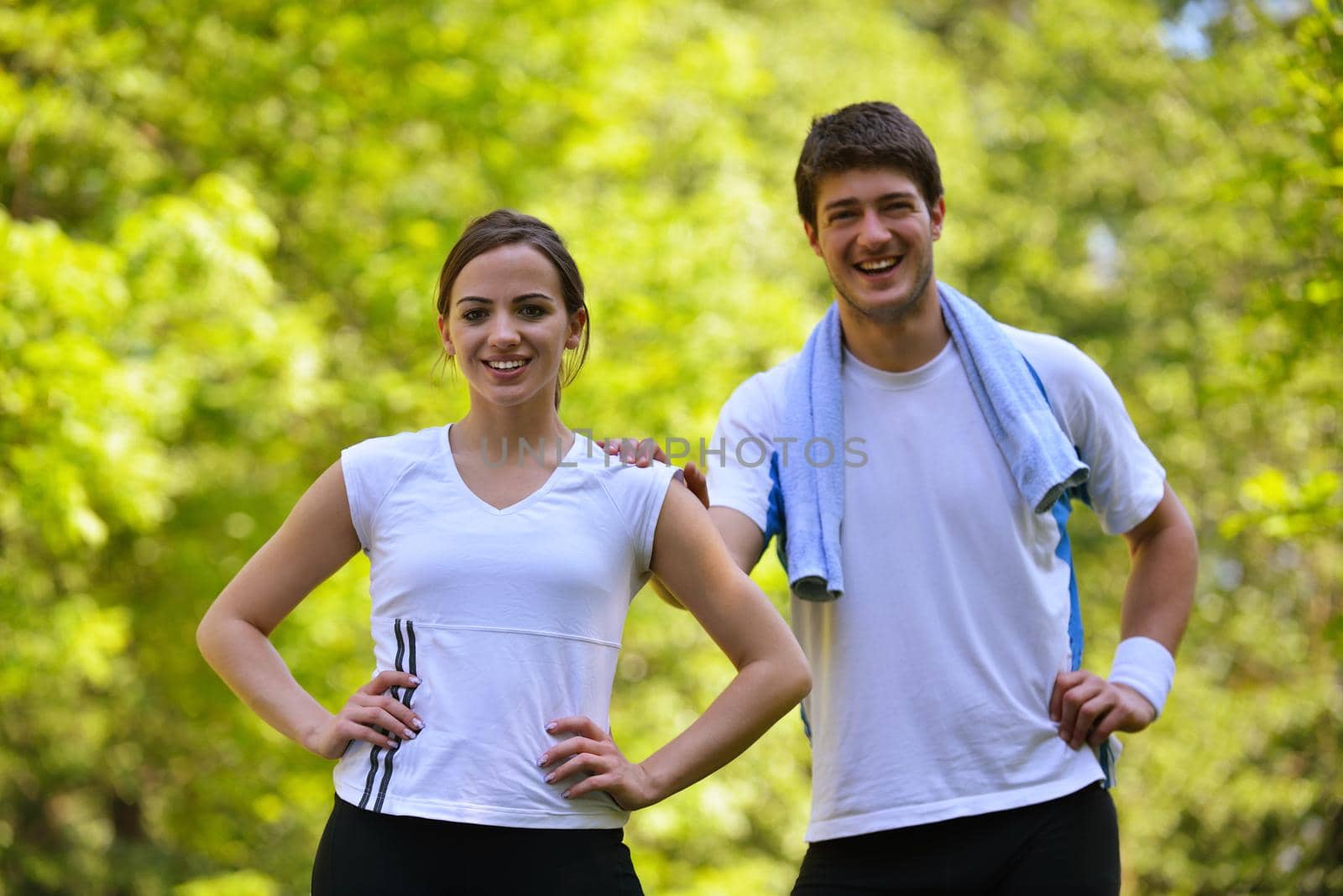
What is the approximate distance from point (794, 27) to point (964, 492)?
1189 cm

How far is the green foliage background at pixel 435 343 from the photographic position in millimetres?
5609

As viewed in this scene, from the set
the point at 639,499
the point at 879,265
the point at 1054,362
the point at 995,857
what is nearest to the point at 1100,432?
the point at 1054,362

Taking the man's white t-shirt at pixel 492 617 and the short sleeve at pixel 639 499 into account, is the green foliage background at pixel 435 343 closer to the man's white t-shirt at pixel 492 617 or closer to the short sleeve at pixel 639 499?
the short sleeve at pixel 639 499

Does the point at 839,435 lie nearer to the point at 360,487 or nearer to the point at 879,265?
the point at 879,265

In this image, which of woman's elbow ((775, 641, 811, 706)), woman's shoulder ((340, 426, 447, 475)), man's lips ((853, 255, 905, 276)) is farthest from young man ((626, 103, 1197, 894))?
woman's shoulder ((340, 426, 447, 475))

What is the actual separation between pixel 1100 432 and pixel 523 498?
1071 millimetres

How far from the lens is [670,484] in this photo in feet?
6.89

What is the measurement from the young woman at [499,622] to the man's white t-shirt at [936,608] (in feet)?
1.15

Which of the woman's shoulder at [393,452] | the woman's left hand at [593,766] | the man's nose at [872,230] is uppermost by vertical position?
the man's nose at [872,230]

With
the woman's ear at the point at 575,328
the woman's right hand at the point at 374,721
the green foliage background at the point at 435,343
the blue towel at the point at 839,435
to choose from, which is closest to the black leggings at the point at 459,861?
the woman's right hand at the point at 374,721

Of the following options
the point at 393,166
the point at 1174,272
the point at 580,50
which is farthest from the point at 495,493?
the point at 1174,272

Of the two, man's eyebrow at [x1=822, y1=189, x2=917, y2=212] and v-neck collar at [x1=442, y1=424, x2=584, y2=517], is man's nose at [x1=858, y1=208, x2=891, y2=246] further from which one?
v-neck collar at [x1=442, y1=424, x2=584, y2=517]

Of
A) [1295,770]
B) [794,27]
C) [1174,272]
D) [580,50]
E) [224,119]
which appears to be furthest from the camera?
[794,27]

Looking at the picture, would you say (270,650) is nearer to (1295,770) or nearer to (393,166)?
(393,166)
